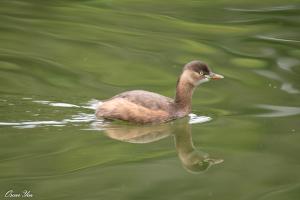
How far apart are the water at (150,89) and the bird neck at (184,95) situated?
15cm

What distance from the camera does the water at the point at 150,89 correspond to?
7.32 m

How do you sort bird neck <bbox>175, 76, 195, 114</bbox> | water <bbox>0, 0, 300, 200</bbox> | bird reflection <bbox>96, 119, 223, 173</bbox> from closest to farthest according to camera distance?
water <bbox>0, 0, 300, 200</bbox>, bird reflection <bbox>96, 119, 223, 173</bbox>, bird neck <bbox>175, 76, 195, 114</bbox>

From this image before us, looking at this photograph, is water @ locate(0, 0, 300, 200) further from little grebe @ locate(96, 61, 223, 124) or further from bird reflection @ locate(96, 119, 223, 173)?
little grebe @ locate(96, 61, 223, 124)

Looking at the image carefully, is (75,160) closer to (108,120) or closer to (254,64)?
(108,120)

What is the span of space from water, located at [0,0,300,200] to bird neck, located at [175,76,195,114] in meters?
0.15

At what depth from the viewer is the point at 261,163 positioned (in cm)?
788

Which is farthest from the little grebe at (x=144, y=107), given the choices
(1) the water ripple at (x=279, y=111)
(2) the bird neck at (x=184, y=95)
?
(1) the water ripple at (x=279, y=111)

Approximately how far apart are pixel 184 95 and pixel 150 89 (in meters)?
1.08

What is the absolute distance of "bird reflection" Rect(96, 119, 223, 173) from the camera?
7941 mm

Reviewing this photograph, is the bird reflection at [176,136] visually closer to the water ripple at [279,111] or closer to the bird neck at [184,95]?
the bird neck at [184,95]

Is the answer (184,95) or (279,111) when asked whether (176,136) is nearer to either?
(184,95)

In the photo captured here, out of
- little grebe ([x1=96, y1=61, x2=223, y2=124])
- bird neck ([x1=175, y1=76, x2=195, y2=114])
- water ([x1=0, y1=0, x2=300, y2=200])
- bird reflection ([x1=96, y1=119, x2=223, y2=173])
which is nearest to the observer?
water ([x1=0, y1=0, x2=300, y2=200])

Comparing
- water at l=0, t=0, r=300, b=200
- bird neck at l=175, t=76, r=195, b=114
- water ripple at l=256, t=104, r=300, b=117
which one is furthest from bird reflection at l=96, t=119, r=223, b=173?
water ripple at l=256, t=104, r=300, b=117

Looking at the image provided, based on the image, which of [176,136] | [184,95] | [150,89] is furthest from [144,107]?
[150,89]
